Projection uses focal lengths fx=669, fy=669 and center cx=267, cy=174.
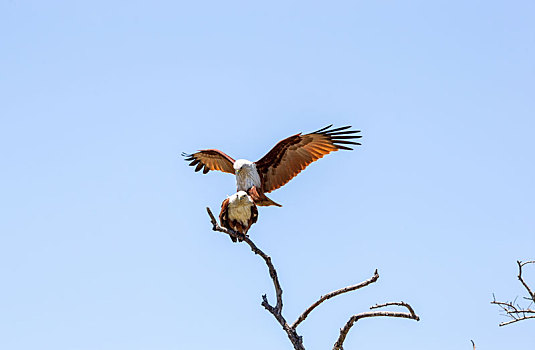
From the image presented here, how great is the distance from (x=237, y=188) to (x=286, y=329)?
10.3 ft

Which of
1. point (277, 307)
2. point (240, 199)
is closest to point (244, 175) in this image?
point (240, 199)

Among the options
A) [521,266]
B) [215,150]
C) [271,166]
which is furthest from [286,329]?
[215,150]

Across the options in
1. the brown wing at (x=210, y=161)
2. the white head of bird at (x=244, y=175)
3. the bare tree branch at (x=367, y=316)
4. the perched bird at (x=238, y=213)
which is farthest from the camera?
the brown wing at (x=210, y=161)

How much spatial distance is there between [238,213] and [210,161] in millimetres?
2816

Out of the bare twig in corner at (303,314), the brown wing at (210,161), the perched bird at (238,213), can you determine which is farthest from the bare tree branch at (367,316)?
the brown wing at (210,161)

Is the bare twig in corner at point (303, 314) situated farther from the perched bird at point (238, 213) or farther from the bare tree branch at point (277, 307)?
the perched bird at point (238, 213)

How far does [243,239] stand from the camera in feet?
26.3

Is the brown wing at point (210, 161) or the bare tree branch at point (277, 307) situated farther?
the brown wing at point (210, 161)

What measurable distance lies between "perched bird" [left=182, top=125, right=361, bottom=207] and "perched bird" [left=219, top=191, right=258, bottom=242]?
0.46 m

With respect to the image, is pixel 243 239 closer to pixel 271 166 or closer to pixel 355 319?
pixel 355 319

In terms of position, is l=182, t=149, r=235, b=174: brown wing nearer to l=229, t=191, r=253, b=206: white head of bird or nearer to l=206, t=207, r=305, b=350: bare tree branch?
l=229, t=191, r=253, b=206: white head of bird

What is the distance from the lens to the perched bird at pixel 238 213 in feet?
30.1

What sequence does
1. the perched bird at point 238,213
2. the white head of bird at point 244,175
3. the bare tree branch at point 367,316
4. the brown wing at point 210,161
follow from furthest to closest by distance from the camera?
the brown wing at point 210,161 < the white head of bird at point 244,175 < the perched bird at point 238,213 < the bare tree branch at point 367,316

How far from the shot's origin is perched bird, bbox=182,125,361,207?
988 cm
